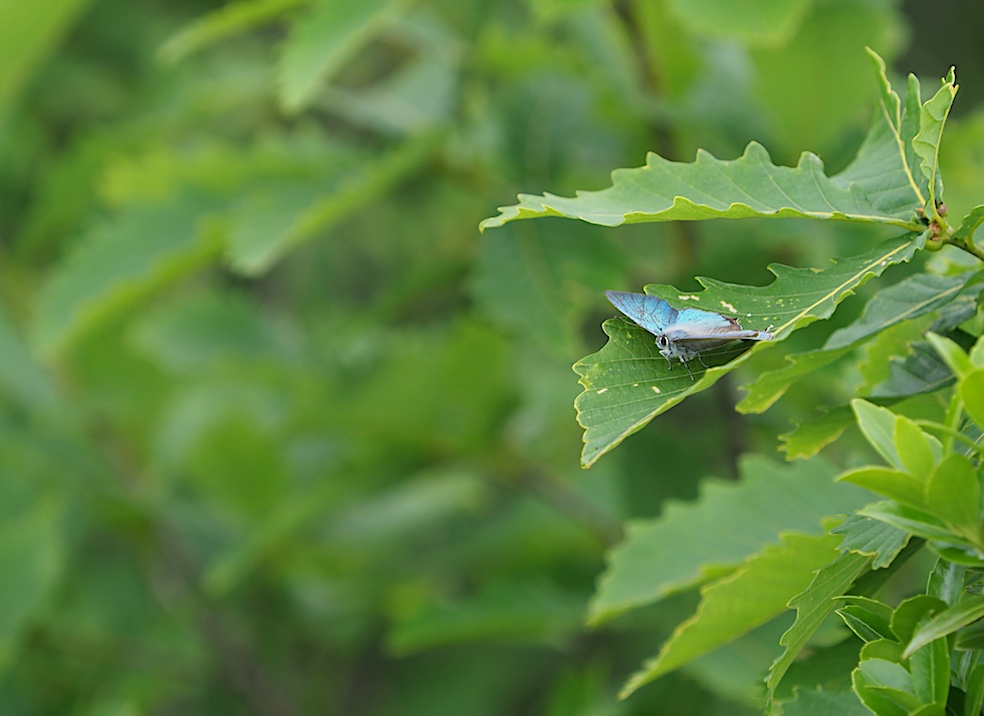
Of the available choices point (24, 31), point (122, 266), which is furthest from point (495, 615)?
point (24, 31)

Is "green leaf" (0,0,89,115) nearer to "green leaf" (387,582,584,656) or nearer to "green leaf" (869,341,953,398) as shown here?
"green leaf" (387,582,584,656)

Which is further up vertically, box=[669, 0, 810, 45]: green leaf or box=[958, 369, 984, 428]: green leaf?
box=[958, 369, 984, 428]: green leaf

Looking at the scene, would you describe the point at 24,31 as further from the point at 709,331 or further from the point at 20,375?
the point at 709,331

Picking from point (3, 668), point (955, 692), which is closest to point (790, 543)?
point (955, 692)

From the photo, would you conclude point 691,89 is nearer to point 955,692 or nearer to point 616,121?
point 616,121

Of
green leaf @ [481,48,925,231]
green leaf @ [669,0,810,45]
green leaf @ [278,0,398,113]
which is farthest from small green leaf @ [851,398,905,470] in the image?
green leaf @ [278,0,398,113]
